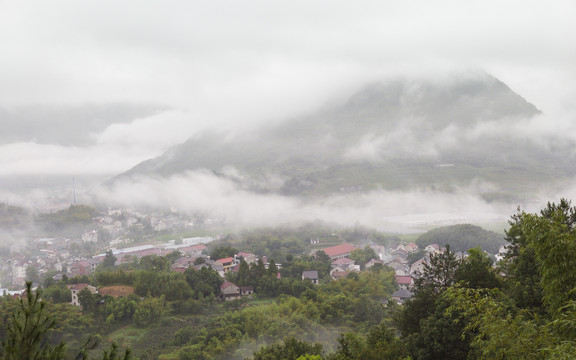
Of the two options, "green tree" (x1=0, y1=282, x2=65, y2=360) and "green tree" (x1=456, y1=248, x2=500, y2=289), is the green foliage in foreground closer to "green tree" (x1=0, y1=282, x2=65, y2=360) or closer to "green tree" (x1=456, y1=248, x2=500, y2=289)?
"green tree" (x1=456, y1=248, x2=500, y2=289)

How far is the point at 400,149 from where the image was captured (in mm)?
109750

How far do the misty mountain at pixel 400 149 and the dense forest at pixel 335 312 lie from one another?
50.7 metres

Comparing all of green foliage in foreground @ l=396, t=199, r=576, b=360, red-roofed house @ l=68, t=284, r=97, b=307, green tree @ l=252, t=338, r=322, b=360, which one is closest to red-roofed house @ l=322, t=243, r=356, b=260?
red-roofed house @ l=68, t=284, r=97, b=307

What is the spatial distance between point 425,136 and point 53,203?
9116 cm

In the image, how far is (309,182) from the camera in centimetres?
9569

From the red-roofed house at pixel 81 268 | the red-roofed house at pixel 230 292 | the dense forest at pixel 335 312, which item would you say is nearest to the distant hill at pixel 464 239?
the dense forest at pixel 335 312

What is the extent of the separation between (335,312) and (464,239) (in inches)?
1061

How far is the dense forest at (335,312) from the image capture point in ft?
16.8

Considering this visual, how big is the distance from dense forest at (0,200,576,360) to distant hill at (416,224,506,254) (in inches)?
386

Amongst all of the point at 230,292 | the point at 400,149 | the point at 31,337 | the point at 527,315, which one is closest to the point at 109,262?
the point at 230,292

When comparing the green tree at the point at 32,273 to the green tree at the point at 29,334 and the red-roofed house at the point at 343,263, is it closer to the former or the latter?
the red-roofed house at the point at 343,263

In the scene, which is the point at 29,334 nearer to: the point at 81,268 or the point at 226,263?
the point at 226,263

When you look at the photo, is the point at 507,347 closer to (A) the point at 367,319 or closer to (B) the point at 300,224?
(A) the point at 367,319

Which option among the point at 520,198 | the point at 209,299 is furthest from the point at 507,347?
the point at 520,198
